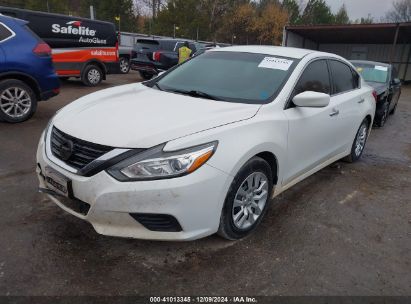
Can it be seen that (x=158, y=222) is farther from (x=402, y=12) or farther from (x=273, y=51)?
(x=402, y=12)

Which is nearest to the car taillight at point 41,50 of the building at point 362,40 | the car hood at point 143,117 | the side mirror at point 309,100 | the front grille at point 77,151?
the car hood at point 143,117

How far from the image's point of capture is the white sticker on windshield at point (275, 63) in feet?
11.6

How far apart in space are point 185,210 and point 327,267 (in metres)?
1.23

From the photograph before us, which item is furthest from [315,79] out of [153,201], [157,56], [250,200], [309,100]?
[157,56]

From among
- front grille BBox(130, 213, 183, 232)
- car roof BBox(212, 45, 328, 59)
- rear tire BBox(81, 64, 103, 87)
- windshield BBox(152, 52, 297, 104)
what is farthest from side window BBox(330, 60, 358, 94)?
rear tire BBox(81, 64, 103, 87)

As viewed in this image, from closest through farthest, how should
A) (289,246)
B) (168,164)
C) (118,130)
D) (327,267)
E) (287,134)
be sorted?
(168,164)
(118,130)
(327,267)
(289,246)
(287,134)

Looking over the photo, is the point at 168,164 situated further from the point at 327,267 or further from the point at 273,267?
the point at 327,267

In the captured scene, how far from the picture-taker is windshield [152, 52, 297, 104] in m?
3.31

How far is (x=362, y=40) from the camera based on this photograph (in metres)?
26.2

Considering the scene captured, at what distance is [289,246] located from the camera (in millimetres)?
3016

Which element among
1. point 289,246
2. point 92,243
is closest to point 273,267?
point 289,246

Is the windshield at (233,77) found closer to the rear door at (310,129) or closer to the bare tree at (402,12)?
the rear door at (310,129)

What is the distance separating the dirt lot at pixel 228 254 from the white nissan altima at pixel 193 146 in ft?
0.91

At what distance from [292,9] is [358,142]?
64710 mm
